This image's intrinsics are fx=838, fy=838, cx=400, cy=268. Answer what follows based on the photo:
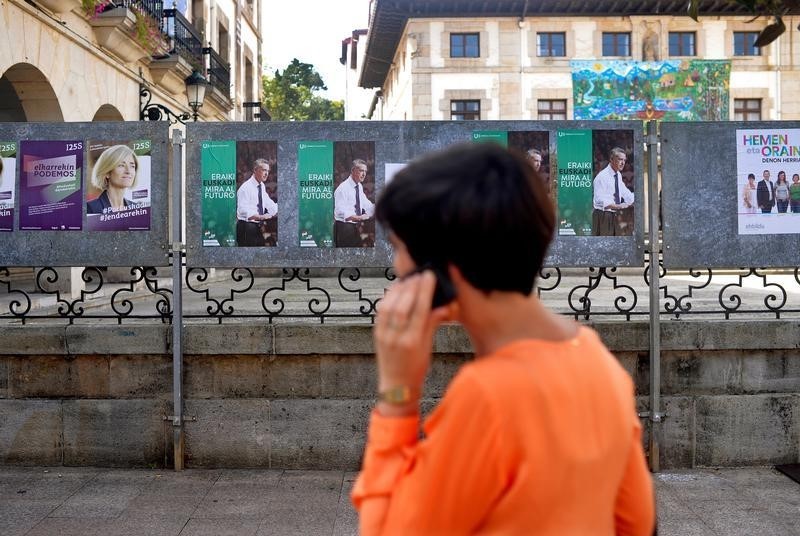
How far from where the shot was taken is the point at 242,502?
204 inches

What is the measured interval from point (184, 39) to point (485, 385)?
18995mm

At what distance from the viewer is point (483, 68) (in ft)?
120

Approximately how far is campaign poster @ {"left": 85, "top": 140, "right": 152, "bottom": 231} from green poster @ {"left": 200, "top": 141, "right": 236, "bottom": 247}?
15.6 inches

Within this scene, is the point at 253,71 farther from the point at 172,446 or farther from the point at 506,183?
the point at 506,183

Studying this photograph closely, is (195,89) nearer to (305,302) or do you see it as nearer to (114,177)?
(305,302)

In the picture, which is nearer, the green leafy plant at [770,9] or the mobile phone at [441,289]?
the mobile phone at [441,289]

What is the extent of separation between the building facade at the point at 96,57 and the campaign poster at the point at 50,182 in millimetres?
5923

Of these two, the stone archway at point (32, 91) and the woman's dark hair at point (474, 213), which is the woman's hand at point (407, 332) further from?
the stone archway at point (32, 91)

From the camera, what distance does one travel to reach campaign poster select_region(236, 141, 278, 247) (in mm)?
5781

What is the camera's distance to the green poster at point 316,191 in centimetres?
579

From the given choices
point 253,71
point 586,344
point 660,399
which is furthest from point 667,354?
point 253,71

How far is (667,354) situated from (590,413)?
4.64 m

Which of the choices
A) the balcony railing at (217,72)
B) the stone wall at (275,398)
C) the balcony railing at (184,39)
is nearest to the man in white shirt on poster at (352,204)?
the stone wall at (275,398)

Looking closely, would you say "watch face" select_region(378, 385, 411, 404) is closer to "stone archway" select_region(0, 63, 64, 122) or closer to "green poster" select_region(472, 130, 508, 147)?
"green poster" select_region(472, 130, 508, 147)
